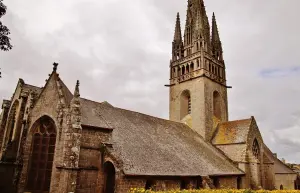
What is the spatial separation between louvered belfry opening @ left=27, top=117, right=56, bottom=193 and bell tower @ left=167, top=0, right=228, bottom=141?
1852 cm

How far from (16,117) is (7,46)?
45.3 feet

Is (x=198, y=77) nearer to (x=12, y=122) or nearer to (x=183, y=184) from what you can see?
(x=183, y=184)

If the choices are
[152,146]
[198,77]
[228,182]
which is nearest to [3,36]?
[152,146]

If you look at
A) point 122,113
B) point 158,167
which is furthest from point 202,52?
point 158,167

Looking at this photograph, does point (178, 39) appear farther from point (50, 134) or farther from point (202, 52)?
point (50, 134)

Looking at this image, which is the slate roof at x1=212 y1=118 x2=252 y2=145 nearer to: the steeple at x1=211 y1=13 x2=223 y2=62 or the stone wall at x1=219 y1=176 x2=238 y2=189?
the stone wall at x1=219 y1=176 x2=238 y2=189

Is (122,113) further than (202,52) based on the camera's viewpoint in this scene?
No

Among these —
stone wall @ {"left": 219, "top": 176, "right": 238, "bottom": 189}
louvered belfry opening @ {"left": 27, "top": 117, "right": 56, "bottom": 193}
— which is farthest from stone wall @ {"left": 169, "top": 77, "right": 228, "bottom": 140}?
louvered belfry opening @ {"left": 27, "top": 117, "right": 56, "bottom": 193}

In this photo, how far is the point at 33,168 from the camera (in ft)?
59.9

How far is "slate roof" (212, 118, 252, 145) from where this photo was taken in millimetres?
29500

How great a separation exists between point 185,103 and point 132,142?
1637cm

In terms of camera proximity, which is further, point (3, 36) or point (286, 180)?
point (286, 180)

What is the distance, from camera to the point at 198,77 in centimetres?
3412

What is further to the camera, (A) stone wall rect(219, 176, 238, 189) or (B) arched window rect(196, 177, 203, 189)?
(A) stone wall rect(219, 176, 238, 189)
